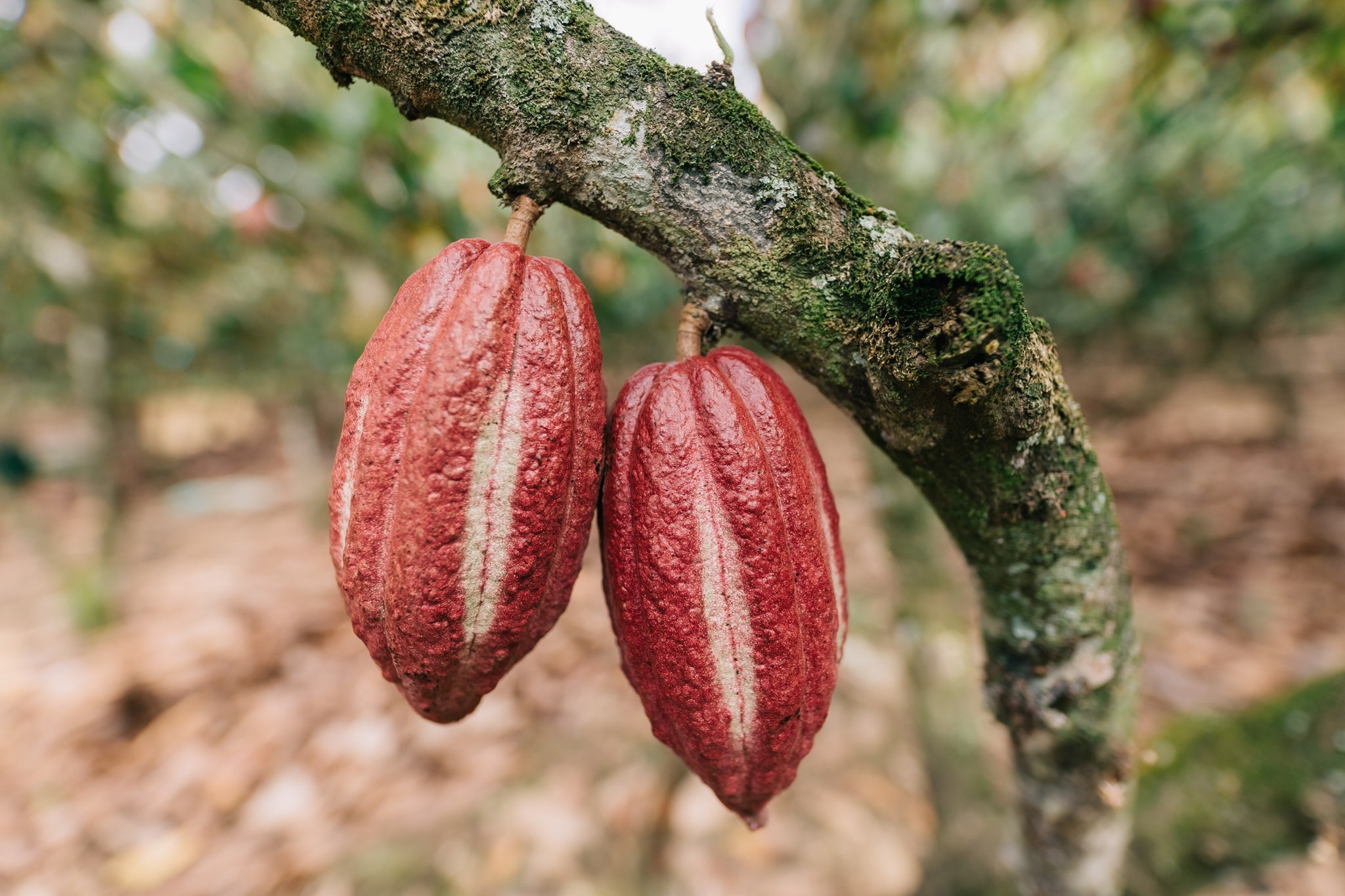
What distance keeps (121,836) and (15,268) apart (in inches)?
153

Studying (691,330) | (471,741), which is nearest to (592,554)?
(471,741)

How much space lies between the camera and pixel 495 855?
6.44ft

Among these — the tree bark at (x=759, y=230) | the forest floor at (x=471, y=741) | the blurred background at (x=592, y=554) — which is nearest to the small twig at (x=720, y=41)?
the tree bark at (x=759, y=230)

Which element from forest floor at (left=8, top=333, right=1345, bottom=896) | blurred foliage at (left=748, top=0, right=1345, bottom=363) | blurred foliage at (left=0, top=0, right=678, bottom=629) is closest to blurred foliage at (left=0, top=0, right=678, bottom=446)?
blurred foliage at (left=0, top=0, right=678, bottom=629)

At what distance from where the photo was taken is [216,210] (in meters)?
3.82

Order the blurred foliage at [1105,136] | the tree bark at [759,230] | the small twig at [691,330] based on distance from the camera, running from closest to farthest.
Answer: the tree bark at [759,230] < the small twig at [691,330] < the blurred foliage at [1105,136]

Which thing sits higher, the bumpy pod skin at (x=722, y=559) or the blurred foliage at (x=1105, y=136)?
the blurred foliage at (x=1105, y=136)

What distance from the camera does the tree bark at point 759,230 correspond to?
534mm

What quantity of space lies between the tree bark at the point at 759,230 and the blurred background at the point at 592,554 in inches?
25.3

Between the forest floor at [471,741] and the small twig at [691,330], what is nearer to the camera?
the small twig at [691,330]

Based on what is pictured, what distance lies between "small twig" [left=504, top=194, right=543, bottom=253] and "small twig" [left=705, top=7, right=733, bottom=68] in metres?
0.21

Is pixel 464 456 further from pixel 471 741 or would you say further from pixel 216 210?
pixel 216 210

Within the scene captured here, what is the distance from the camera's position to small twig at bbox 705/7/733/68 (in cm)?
58

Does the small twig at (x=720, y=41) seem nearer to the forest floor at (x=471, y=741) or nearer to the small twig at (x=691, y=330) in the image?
the small twig at (x=691, y=330)
